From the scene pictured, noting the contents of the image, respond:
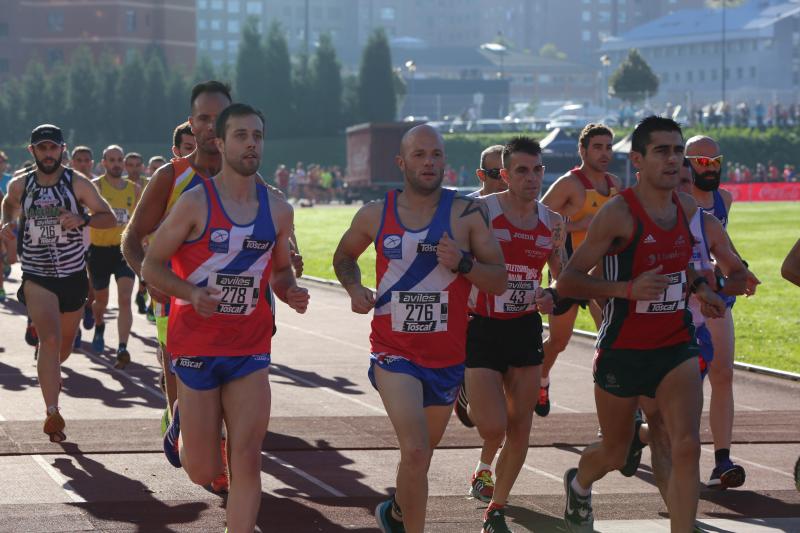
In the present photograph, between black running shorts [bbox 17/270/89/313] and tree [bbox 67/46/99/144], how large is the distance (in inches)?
3411

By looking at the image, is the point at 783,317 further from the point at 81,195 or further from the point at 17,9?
the point at 17,9

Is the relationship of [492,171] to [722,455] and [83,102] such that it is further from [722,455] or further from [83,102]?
[83,102]

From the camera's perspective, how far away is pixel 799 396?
13203mm

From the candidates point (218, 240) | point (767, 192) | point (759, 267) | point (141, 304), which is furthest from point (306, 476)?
point (767, 192)

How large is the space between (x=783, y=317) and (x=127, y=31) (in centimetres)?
11469

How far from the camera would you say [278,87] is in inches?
3890

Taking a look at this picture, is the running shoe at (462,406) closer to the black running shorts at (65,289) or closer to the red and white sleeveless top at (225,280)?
the red and white sleeveless top at (225,280)

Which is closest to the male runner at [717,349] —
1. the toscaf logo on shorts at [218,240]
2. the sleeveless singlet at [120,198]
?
the toscaf logo on shorts at [218,240]

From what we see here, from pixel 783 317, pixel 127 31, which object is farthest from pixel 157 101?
pixel 783 317

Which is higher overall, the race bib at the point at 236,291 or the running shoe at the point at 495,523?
the race bib at the point at 236,291

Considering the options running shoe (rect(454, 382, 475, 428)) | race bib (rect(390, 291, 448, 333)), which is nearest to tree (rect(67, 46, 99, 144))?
running shoe (rect(454, 382, 475, 428))

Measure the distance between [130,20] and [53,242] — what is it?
123 meters

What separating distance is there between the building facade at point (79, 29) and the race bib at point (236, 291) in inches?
4815

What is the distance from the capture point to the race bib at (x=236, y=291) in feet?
21.4
